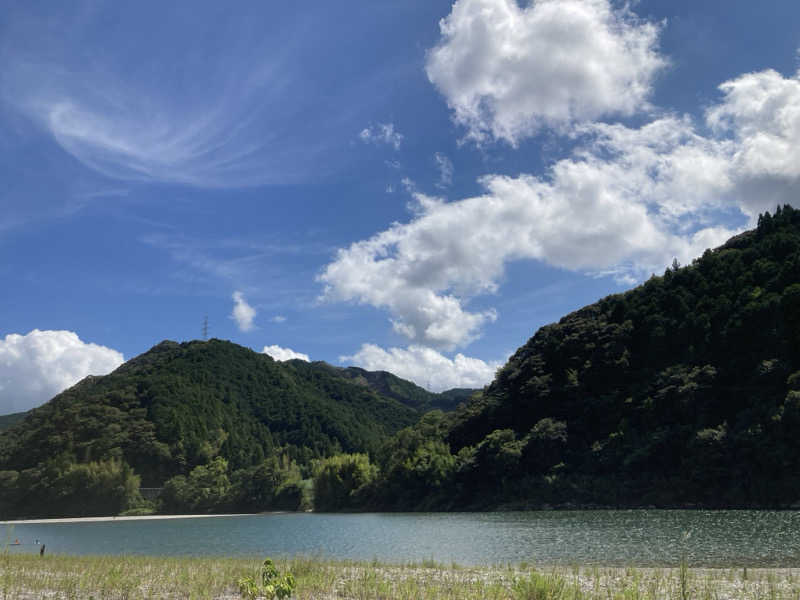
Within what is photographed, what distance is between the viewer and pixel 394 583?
19.9 metres

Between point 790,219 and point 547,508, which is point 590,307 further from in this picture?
point 547,508

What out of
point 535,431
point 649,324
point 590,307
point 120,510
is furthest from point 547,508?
point 120,510

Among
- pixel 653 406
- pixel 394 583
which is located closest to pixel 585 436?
pixel 653 406

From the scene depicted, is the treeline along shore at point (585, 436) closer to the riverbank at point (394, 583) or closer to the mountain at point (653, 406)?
the mountain at point (653, 406)

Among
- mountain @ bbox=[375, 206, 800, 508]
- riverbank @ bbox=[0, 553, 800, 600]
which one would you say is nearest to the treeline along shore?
mountain @ bbox=[375, 206, 800, 508]

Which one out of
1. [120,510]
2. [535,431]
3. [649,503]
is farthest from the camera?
[120,510]

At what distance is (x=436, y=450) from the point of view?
113438 mm

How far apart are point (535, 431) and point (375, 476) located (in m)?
40.2

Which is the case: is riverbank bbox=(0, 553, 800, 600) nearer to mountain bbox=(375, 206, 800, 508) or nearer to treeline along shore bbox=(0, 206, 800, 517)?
treeline along shore bbox=(0, 206, 800, 517)

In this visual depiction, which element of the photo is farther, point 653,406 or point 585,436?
point 585,436

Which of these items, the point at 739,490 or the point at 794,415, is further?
the point at 739,490

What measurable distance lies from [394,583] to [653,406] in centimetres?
7656

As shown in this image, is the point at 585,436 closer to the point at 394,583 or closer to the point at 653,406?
the point at 653,406

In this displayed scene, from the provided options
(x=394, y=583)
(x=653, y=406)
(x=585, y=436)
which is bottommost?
(x=394, y=583)
